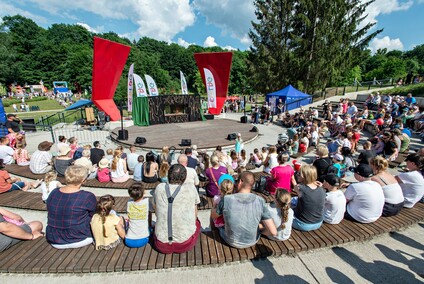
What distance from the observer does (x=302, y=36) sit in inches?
949

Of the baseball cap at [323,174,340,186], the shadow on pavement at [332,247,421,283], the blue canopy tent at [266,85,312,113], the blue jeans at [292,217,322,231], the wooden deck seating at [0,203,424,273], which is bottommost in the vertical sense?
the shadow on pavement at [332,247,421,283]

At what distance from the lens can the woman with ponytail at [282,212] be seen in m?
2.78

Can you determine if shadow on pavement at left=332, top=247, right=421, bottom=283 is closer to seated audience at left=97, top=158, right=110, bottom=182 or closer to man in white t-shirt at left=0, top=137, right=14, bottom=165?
seated audience at left=97, top=158, right=110, bottom=182

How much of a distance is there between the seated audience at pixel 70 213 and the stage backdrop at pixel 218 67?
16873mm

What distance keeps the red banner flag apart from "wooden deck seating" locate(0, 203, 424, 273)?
44.0ft

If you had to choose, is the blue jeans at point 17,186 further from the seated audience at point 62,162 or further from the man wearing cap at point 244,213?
the man wearing cap at point 244,213

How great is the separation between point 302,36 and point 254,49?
21.8 ft

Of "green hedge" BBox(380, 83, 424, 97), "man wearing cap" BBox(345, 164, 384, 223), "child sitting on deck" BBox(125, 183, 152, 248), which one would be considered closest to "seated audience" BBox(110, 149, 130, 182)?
"child sitting on deck" BBox(125, 183, 152, 248)

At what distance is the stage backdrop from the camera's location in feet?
60.6

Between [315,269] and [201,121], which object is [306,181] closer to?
[315,269]

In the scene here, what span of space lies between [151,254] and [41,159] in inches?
217

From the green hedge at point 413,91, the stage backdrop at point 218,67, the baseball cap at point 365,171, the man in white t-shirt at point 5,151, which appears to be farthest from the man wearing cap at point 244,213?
the green hedge at point 413,91

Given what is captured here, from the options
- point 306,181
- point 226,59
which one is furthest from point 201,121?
point 306,181

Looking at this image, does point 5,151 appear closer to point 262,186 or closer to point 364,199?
point 262,186
